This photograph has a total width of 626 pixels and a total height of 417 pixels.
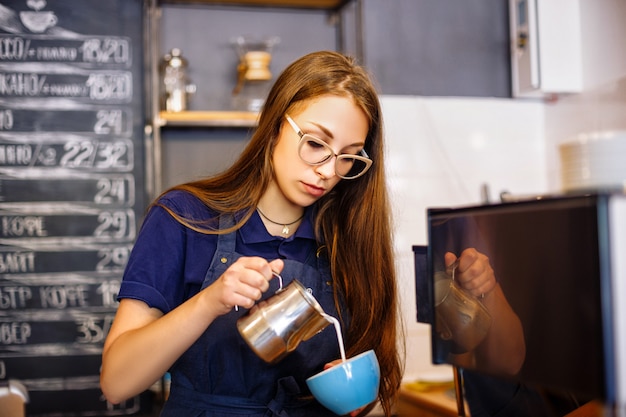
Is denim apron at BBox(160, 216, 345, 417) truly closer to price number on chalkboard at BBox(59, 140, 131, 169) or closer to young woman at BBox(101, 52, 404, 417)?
young woman at BBox(101, 52, 404, 417)

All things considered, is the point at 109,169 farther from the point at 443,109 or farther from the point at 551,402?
the point at 551,402

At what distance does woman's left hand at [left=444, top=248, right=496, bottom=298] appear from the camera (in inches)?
42.3

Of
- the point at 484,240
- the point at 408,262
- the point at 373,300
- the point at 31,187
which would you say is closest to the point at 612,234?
the point at 484,240

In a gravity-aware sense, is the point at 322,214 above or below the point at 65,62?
below

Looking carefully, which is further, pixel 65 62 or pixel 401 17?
pixel 401 17

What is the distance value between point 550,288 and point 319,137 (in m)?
0.65

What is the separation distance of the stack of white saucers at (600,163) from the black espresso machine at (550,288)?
58 mm

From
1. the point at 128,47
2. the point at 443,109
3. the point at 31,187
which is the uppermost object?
the point at 128,47

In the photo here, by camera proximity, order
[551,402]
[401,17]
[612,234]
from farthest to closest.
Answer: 1. [401,17]
2. [551,402]
3. [612,234]

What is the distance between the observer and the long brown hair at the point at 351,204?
4.93ft

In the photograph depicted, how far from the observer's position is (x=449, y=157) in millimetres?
3354

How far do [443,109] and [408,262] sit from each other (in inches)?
29.3

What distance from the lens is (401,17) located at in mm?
3436

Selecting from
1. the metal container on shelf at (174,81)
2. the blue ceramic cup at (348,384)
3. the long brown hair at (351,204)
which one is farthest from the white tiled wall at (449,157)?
the blue ceramic cup at (348,384)
